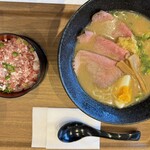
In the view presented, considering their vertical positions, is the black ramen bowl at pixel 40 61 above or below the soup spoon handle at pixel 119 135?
above

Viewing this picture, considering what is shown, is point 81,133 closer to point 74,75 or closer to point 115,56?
point 74,75

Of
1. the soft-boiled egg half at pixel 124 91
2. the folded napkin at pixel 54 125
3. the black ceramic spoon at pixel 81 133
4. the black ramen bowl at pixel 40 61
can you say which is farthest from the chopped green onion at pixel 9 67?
the soft-boiled egg half at pixel 124 91

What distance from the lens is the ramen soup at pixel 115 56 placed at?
173 cm

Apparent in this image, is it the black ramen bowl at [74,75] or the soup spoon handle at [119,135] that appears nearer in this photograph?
the black ramen bowl at [74,75]

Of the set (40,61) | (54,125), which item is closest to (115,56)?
(40,61)

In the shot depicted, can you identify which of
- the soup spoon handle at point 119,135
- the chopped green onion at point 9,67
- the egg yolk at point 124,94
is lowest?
the soup spoon handle at point 119,135

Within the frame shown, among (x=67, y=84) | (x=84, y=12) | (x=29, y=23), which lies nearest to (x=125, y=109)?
(x=67, y=84)

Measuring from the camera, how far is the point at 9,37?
1789 millimetres

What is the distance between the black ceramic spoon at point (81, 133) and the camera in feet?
6.05

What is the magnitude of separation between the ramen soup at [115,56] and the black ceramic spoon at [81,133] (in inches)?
6.5

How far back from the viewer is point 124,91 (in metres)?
1.76

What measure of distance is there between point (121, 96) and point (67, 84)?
0.87 ft

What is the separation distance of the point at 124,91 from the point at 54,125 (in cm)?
40

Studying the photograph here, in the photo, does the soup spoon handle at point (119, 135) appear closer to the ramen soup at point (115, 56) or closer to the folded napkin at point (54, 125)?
the folded napkin at point (54, 125)
